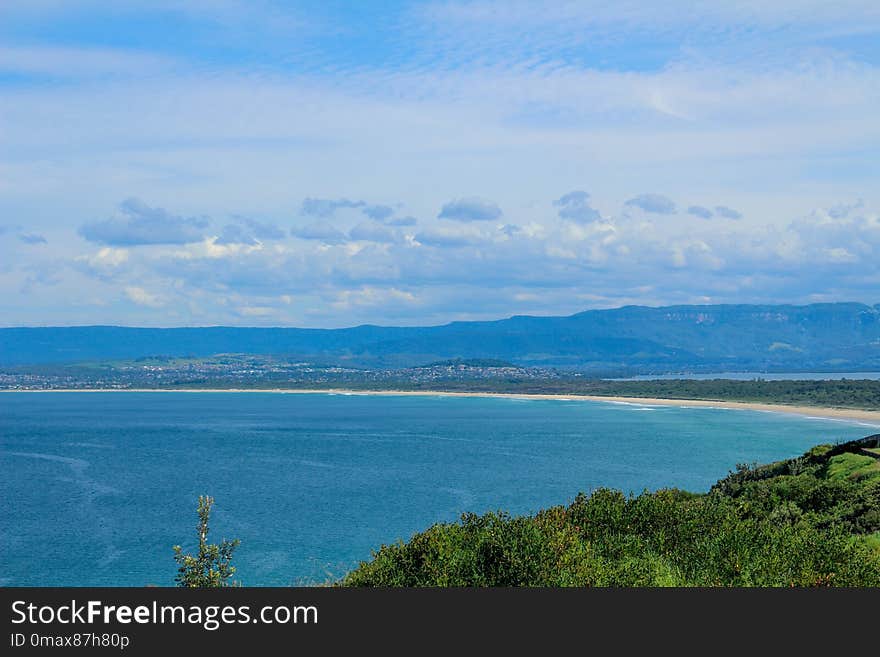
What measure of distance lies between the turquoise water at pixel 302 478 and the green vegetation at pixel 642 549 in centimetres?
2167

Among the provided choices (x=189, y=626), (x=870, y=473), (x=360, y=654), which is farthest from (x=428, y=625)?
(x=870, y=473)

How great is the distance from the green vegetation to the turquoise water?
2167cm

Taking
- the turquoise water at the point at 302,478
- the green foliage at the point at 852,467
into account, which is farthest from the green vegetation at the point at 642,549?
the turquoise water at the point at 302,478

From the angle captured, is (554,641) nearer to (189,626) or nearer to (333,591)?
(333,591)

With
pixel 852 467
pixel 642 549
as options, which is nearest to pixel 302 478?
pixel 852 467

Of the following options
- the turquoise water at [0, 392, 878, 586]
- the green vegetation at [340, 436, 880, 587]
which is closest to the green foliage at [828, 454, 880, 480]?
the green vegetation at [340, 436, 880, 587]

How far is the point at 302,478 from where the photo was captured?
4240 inches

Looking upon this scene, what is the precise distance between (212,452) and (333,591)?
418 ft

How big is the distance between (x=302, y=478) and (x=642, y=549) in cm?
7877

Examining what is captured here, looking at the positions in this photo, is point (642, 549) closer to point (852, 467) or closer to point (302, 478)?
point (852, 467)

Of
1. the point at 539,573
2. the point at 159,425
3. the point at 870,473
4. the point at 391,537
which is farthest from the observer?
the point at 159,425

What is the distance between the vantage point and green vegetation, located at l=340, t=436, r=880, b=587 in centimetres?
2778

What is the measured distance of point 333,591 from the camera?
16.8m

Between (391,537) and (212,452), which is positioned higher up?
(212,452)
